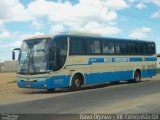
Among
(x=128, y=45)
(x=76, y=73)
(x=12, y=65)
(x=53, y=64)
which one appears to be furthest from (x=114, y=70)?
(x=12, y=65)

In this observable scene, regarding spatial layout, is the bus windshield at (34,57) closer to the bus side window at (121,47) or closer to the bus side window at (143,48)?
the bus side window at (121,47)

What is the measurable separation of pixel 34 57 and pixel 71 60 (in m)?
2.27

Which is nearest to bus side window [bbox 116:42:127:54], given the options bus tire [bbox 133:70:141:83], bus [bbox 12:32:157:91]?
bus [bbox 12:32:157:91]

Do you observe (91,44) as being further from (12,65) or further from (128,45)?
(12,65)

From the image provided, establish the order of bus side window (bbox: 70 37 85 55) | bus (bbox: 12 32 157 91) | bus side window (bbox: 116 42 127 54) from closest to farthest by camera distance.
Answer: bus (bbox: 12 32 157 91) < bus side window (bbox: 70 37 85 55) < bus side window (bbox: 116 42 127 54)

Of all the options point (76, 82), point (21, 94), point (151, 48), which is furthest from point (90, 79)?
point (151, 48)

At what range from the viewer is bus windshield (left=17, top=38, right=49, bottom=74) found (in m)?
24.3

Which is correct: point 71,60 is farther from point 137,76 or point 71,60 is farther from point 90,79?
point 137,76

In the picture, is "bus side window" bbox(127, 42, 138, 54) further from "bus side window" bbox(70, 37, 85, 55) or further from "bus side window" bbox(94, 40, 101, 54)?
"bus side window" bbox(70, 37, 85, 55)

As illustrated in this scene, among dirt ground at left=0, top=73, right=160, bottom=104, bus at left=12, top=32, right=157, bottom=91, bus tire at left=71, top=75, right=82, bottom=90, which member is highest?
bus at left=12, top=32, right=157, bottom=91

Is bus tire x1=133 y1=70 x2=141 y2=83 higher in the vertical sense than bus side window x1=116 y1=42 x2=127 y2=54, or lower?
lower

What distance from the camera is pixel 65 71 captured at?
25188mm

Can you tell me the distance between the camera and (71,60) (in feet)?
84.0

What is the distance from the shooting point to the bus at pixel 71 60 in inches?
958
